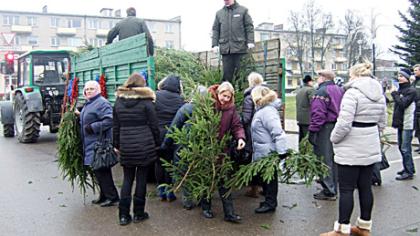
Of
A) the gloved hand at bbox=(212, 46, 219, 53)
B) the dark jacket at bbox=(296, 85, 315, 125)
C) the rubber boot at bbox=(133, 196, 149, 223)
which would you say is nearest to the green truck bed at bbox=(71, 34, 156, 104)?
the gloved hand at bbox=(212, 46, 219, 53)

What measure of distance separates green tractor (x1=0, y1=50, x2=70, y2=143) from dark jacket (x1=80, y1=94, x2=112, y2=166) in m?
6.73

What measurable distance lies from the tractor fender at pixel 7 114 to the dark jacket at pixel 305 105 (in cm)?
1008

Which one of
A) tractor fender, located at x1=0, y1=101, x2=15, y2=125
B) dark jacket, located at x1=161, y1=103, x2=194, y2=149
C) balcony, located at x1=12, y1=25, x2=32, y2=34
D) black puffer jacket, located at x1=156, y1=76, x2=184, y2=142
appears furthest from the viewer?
balcony, located at x1=12, y1=25, x2=32, y2=34

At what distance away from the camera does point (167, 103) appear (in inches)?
239

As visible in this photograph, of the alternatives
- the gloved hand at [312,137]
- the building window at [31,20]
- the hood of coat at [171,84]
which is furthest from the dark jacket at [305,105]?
the building window at [31,20]

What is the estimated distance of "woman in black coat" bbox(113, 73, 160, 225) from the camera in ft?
17.1

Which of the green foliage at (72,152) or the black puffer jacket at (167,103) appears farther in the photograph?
the green foliage at (72,152)

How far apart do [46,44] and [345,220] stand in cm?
7654

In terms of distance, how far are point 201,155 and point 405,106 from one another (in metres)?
3.94

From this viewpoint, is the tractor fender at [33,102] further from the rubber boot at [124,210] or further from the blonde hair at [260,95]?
the blonde hair at [260,95]

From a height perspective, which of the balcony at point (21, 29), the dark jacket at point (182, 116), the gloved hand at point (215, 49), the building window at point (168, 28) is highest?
the building window at point (168, 28)

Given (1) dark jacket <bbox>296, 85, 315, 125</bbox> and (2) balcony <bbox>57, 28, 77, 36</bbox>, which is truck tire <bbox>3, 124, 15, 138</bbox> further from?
(2) balcony <bbox>57, 28, 77, 36</bbox>

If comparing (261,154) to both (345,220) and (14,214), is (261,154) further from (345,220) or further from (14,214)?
(14,214)

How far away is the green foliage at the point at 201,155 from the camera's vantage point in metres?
5.24
